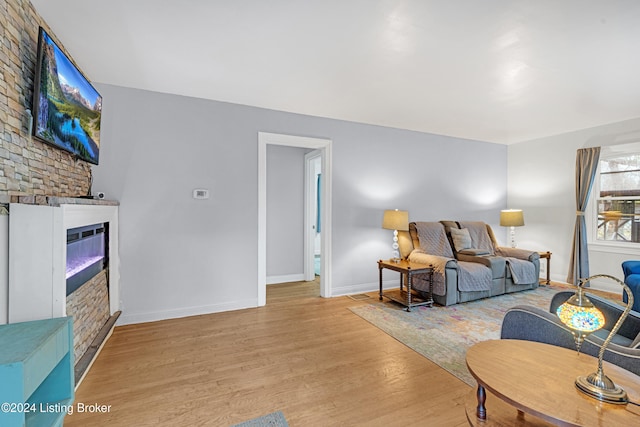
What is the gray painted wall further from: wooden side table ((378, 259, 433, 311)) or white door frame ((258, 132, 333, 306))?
wooden side table ((378, 259, 433, 311))

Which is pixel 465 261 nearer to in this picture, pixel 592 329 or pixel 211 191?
pixel 592 329

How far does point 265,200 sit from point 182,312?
158 centimetres

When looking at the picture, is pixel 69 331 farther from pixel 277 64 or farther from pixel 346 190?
pixel 346 190

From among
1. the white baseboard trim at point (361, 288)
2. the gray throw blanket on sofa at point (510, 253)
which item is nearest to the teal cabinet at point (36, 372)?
the white baseboard trim at point (361, 288)

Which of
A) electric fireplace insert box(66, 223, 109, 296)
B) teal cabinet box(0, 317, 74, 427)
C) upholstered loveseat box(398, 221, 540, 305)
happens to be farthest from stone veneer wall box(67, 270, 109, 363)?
upholstered loveseat box(398, 221, 540, 305)

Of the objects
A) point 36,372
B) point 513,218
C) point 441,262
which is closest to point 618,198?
point 513,218

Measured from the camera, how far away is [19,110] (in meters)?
1.80

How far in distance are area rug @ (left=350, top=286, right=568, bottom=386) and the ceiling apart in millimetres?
2481

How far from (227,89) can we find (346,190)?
202cm

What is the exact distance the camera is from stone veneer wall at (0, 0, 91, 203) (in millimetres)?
1642

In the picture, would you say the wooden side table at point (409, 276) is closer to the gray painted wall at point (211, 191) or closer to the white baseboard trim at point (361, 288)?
the white baseboard trim at point (361, 288)

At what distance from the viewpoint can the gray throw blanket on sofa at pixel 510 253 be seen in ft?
13.9

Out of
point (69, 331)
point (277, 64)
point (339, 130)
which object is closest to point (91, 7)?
point (277, 64)

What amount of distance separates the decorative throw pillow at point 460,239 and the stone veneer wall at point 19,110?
470 cm
